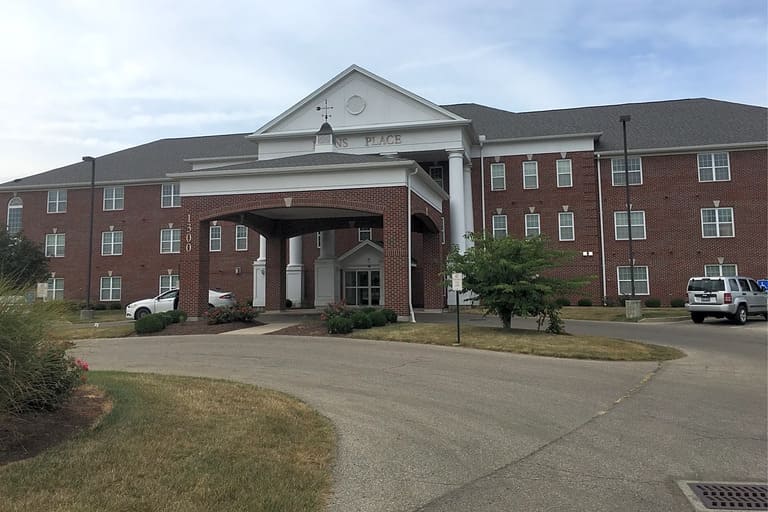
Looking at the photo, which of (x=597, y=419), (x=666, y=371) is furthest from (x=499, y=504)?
(x=666, y=371)

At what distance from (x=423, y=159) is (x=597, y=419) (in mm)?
26626

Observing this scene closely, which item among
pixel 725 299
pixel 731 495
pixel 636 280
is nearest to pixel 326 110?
pixel 636 280

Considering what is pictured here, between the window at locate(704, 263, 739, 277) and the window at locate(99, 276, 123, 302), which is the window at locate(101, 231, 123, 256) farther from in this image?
the window at locate(704, 263, 739, 277)

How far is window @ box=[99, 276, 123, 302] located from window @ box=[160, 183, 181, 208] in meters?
5.97

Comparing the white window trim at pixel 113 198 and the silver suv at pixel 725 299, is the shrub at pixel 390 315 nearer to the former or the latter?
the silver suv at pixel 725 299

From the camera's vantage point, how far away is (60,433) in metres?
5.64

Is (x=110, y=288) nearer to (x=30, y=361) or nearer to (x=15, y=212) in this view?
(x=15, y=212)

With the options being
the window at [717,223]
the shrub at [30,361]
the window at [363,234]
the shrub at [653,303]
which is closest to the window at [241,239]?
the window at [363,234]

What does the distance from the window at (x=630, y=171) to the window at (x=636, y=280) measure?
5073 mm

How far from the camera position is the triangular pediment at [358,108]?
3109 cm

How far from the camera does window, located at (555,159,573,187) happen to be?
33656 mm

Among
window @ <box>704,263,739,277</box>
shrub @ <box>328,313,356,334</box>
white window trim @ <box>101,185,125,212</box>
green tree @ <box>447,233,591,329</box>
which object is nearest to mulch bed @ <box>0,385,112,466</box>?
shrub @ <box>328,313,356,334</box>

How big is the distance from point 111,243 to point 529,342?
110 ft

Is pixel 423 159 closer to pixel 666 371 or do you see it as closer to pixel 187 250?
pixel 187 250
